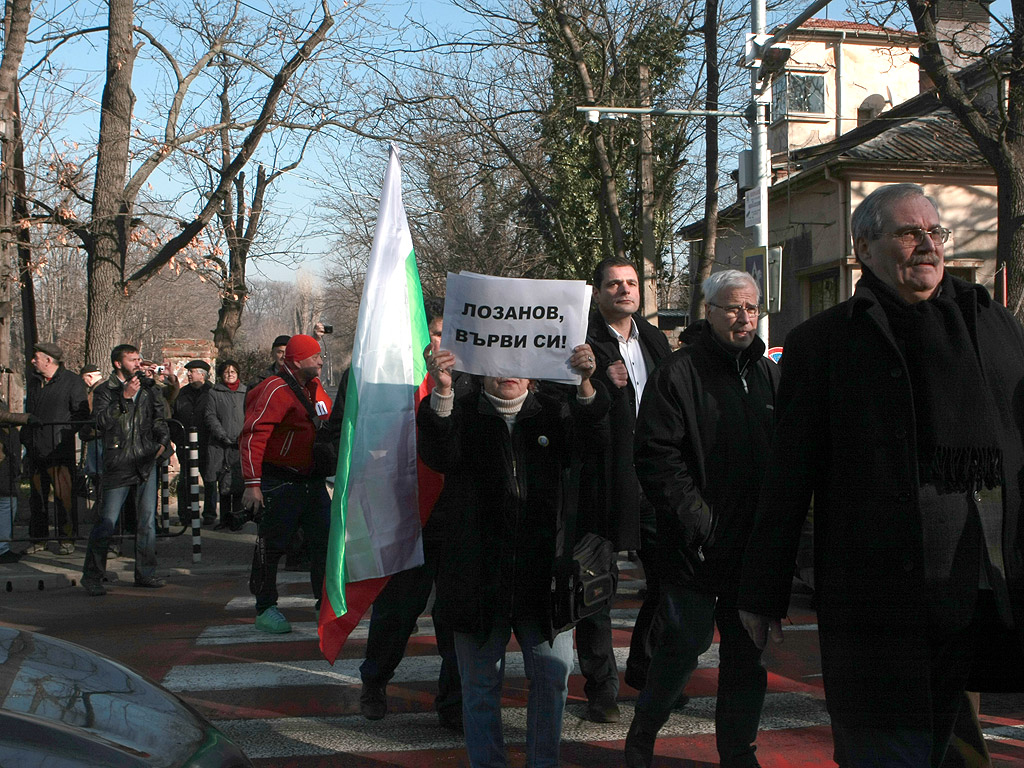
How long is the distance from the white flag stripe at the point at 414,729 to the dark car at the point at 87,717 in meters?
1.56

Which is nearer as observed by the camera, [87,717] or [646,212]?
[87,717]

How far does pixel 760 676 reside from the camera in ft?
12.5

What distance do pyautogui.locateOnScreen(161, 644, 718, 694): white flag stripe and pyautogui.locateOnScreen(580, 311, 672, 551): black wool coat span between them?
5.42 feet

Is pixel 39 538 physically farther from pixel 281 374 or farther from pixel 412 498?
pixel 412 498

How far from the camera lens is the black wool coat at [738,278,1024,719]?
2465 mm

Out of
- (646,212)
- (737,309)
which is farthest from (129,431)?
(646,212)

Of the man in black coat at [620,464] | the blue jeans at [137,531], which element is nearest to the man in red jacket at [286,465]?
the man in black coat at [620,464]

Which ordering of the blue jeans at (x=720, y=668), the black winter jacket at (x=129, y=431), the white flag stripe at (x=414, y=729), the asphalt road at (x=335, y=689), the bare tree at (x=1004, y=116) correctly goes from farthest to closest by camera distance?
the bare tree at (x=1004, y=116)
the black winter jacket at (x=129, y=431)
the white flag stripe at (x=414, y=729)
the asphalt road at (x=335, y=689)
the blue jeans at (x=720, y=668)

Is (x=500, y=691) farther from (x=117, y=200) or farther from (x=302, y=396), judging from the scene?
(x=117, y=200)

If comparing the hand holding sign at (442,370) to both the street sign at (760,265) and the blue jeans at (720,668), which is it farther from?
the street sign at (760,265)

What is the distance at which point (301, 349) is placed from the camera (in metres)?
6.72

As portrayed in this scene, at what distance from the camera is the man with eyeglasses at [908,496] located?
97.0 inches

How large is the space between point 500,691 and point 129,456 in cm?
601

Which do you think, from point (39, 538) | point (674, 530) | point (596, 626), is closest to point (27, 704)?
point (674, 530)
